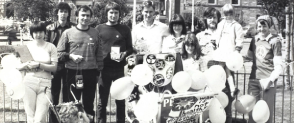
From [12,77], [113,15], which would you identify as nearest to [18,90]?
[12,77]

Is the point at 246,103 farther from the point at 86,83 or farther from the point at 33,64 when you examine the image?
the point at 33,64

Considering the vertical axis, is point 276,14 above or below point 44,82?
above

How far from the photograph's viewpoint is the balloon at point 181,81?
4.46 meters

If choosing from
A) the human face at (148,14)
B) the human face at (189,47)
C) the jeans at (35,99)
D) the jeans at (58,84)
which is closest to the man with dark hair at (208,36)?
the human face at (189,47)

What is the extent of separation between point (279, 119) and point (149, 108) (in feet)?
11.1

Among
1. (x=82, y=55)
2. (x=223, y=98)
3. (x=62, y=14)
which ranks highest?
(x=62, y=14)

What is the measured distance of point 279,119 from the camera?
21.9ft

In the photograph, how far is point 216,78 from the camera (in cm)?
467

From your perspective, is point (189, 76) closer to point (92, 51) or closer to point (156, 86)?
point (156, 86)

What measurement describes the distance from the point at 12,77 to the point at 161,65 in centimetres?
174

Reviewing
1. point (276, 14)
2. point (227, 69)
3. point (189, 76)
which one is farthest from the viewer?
point (276, 14)

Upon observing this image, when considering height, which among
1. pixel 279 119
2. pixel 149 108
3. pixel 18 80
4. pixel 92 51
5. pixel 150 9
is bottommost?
pixel 279 119

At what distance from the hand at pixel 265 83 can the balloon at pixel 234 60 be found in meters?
0.36

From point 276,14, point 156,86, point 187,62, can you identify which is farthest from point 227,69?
point 276,14
